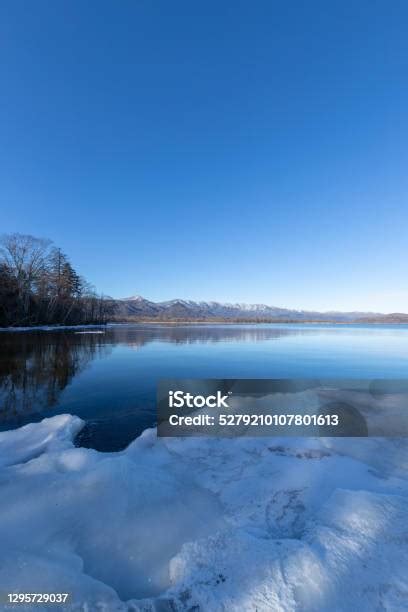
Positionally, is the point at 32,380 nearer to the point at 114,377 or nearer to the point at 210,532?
the point at 114,377

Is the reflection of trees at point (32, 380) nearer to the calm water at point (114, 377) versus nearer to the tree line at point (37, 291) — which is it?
the calm water at point (114, 377)

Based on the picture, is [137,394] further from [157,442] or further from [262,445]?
[262,445]

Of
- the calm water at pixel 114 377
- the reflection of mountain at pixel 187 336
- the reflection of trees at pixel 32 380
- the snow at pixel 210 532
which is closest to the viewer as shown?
the snow at pixel 210 532

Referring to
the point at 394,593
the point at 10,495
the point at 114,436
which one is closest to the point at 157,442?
the point at 114,436

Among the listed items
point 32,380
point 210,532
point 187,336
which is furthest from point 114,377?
point 187,336

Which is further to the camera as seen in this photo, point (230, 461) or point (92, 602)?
point (230, 461)

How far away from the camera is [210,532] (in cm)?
221

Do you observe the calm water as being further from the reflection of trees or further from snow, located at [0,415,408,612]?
snow, located at [0,415,408,612]

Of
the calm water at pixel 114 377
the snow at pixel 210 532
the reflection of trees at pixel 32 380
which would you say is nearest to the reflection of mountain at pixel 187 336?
the reflection of trees at pixel 32 380

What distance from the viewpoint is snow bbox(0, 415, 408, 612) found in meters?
1.64

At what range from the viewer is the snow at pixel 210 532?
5.39 ft

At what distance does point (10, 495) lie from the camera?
99.0 inches

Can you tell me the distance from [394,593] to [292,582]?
2.03ft

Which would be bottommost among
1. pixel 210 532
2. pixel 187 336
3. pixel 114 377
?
pixel 187 336
